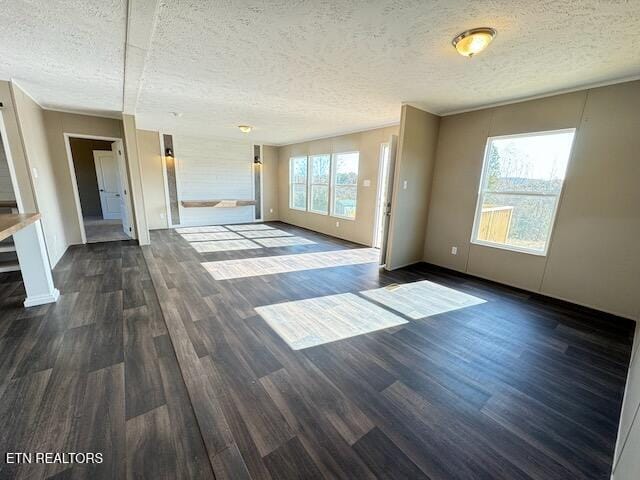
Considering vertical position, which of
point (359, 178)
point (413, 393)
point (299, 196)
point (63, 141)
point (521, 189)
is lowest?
point (413, 393)

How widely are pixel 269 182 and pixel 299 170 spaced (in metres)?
1.25

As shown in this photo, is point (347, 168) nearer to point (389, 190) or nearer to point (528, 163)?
point (389, 190)

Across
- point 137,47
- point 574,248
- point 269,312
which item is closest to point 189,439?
point 269,312

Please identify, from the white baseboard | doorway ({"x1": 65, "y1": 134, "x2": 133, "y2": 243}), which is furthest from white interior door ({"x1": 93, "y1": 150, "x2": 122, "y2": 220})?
the white baseboard

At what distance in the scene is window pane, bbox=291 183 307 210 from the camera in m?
7.54

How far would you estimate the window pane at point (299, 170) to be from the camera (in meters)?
7.43

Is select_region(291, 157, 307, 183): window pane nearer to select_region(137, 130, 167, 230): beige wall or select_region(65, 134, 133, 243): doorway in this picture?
select_region(137, 130, 167, 230): beige wall

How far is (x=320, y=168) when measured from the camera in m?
6.88

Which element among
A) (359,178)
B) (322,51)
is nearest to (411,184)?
(359,178)

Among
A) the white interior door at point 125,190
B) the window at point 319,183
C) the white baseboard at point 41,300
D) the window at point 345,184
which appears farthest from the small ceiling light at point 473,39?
the white interior door at point 125,190

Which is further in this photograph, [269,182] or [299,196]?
[269,182]

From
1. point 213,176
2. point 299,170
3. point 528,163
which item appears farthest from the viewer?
point 299,170

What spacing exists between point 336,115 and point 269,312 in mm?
3447

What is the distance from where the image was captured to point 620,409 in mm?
1687
